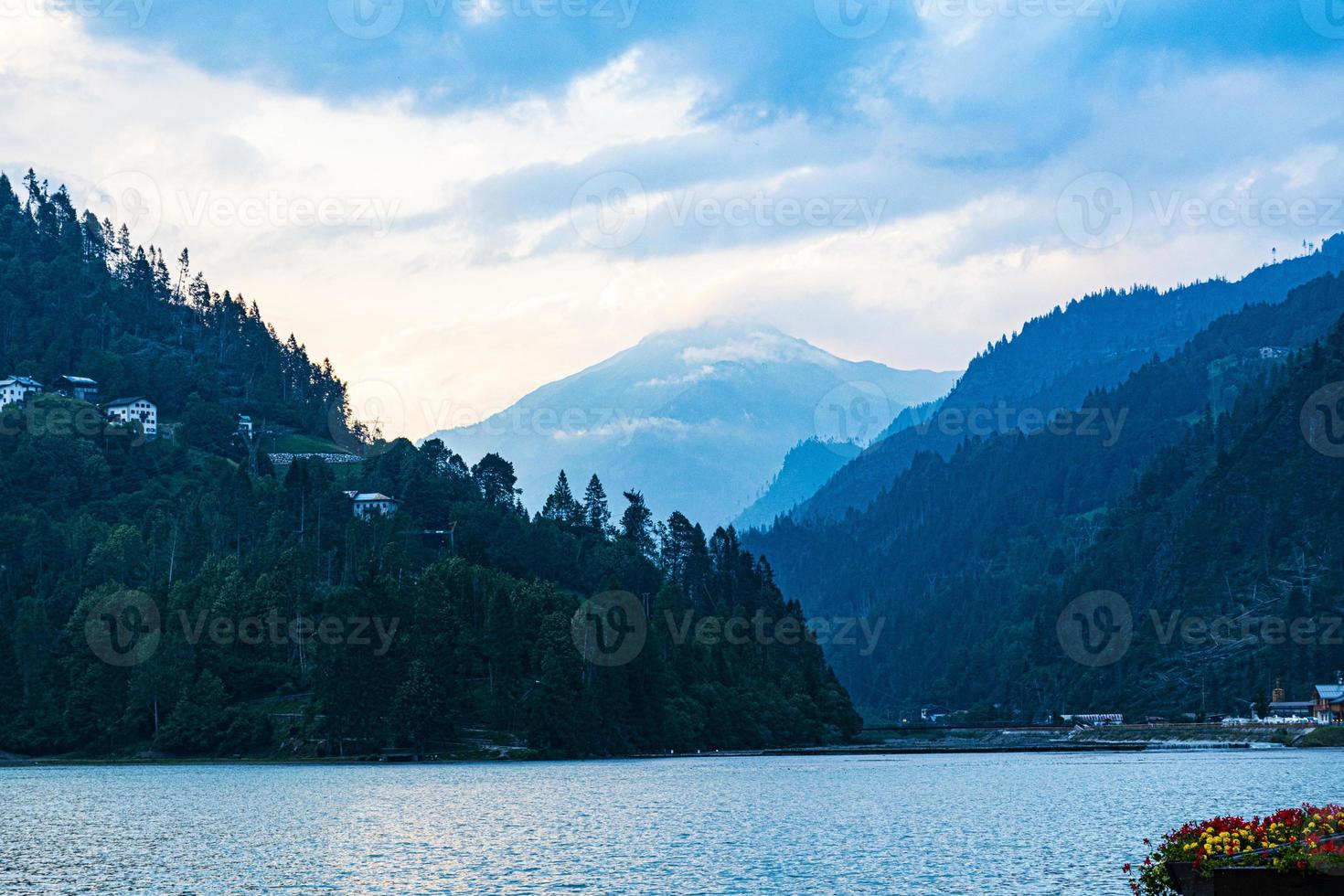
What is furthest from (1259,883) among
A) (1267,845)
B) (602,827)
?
(602,827)

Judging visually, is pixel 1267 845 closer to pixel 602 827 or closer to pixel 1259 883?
pixel 1259 883

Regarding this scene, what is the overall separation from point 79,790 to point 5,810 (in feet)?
80.2

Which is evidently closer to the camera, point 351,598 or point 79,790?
point 79,790

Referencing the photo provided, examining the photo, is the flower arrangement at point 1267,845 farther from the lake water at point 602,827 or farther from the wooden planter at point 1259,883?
the lake water at point 602,827

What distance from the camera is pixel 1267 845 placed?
42375 millimetres

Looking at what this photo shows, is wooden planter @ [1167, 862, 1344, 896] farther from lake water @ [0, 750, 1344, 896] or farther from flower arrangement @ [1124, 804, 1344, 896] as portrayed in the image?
lake water @ [0, 750, 1344, 896]

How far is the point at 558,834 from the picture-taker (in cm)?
9731

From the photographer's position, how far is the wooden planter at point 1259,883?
135 ft

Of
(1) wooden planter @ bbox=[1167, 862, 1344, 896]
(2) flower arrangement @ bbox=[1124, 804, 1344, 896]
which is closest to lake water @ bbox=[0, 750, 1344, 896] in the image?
(2) flower arrangement @ bbox=[1124, 804, 1344, 896]

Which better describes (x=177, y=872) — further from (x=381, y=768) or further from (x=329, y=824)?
(x=381, y=768)

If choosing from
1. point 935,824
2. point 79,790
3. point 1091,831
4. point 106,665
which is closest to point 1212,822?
point 1091,831

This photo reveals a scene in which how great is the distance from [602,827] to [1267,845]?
65300 millimetres

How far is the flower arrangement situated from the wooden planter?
19 cm

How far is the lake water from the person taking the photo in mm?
74738
